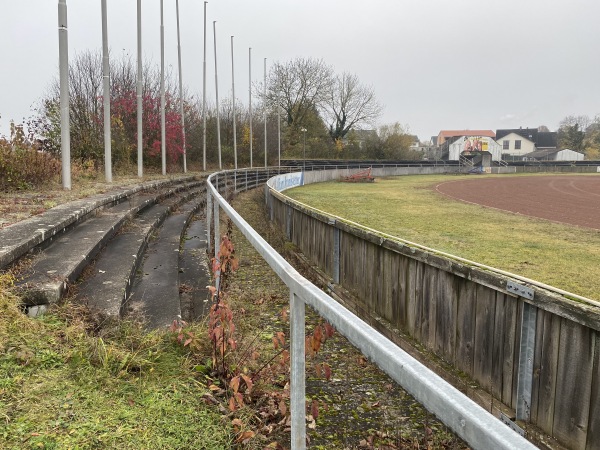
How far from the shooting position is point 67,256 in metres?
4.88

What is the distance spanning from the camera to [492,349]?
4.10 m

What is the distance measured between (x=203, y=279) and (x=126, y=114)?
967 inches

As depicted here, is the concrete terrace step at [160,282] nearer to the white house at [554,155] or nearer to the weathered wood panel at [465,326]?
the weathered wood panel at [465,326]

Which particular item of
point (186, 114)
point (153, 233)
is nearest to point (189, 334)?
point (153, 233)

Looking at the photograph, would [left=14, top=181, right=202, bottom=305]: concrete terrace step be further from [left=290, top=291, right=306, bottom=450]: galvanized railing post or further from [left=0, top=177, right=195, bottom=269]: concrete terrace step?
[left=290, top=291, right=306, bottom=450]: galvanized railing post

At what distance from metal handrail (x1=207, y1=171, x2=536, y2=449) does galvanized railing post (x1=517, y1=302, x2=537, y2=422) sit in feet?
7.48

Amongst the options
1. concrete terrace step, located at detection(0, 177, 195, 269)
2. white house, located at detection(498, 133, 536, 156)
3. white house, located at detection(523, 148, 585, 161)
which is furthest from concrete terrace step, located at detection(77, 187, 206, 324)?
white house, located at detection(498, 133, 536, 156)

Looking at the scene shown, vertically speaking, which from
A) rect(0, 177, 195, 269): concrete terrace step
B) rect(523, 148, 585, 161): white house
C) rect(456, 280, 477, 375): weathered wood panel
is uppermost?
rect(523, 148, 585, 161): white house

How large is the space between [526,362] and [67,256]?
13.6ft

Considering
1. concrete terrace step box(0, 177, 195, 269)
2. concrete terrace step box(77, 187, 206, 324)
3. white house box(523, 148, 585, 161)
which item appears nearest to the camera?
concrete terrace step box(77, 187, 206, 324)

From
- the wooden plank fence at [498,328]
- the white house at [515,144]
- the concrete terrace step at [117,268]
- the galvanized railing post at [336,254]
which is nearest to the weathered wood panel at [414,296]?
the wooden plank fence at [498,328]

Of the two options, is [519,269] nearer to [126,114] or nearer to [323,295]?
[323,295]

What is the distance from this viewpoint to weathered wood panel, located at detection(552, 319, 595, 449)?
3.18 metres

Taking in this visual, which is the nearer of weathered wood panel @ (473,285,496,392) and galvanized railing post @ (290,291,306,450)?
galvanized railing post @ (290,291,306,450)
